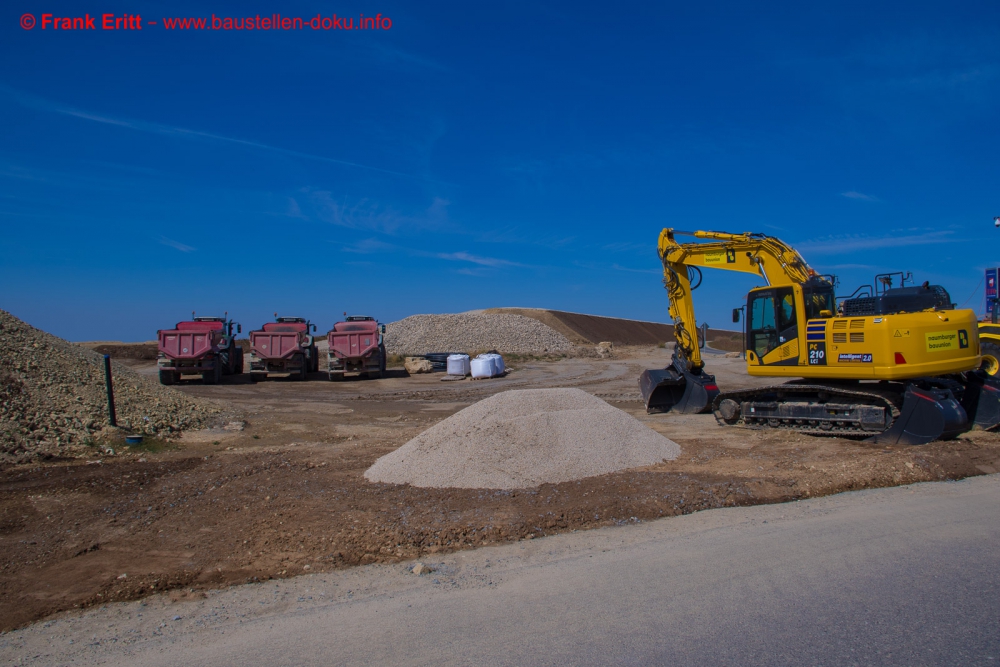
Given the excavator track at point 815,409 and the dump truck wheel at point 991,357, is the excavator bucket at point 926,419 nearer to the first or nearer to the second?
the excavator track at point 815,409

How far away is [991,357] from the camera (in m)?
14.8

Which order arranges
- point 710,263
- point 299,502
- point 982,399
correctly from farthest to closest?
point 710,263 → point 982,399 → point 299,502

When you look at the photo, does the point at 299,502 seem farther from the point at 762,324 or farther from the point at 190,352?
the point at 190,352

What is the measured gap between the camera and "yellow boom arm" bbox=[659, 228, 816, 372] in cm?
1189

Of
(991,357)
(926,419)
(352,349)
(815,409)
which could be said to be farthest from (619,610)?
(352,349)

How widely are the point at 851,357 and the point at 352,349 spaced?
18.7 meters

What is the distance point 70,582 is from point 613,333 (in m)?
59.5

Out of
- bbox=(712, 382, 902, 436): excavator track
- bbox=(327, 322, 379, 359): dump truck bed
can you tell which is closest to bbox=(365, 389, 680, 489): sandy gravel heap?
bbox=(712, 382, 902, 436): excavator track

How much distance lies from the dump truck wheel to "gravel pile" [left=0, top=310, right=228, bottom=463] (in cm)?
1724

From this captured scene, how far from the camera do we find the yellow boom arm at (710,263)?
11891 millimetres

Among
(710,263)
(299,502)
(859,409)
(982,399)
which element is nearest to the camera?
(299,502)

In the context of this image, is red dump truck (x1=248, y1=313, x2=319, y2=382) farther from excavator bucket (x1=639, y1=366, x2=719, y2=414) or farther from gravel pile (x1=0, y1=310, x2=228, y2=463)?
excavator bucket (x1=639, y1=366, x2=719, y2=414)

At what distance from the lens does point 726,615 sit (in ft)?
13.6

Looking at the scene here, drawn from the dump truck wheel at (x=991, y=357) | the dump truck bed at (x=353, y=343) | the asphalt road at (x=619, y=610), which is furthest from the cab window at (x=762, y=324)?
the dump truck bed at (x=353, y=343)
